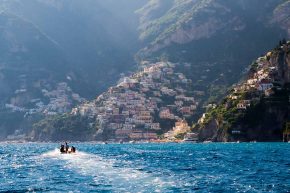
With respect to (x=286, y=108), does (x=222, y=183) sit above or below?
below

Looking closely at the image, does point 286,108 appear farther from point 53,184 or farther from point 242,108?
point 53,184

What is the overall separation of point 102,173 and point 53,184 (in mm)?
10039

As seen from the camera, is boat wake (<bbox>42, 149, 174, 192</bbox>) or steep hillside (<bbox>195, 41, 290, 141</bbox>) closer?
boat wake (<bbox>42, 149, 174, 192</bbox>)

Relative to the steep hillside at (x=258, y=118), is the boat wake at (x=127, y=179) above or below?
below

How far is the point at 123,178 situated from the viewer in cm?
5675

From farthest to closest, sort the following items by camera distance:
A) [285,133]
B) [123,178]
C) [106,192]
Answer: [285,133], [123,178], [106,192]

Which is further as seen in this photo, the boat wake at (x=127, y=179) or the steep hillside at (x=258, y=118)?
the steep hillside at (x=258, y=118)

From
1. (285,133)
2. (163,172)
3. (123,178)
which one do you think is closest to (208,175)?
(163,172)

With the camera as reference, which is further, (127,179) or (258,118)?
(258,118)

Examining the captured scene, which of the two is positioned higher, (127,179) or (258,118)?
(258,118)

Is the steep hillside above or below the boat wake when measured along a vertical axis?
above

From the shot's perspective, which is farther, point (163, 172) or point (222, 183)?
point (163, 172)

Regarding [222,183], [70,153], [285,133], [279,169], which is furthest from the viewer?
[285,133]

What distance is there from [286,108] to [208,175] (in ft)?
426
